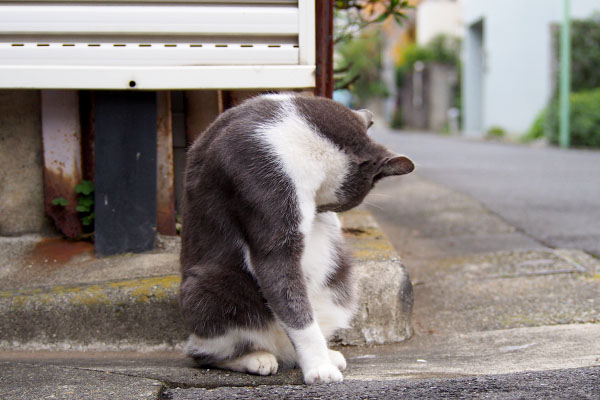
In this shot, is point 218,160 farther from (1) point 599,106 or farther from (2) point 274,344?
(1) point 599,106

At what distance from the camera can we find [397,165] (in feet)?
7.80

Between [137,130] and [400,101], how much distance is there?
27.4 metres

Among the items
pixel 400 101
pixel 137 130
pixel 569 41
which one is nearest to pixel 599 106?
pixel 569 41

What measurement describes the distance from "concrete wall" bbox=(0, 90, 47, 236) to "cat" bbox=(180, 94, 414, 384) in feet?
4.57

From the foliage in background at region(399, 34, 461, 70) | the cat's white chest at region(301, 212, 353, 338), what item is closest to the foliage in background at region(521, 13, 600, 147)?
the foliage in background at region(399, 34, 461, 70)

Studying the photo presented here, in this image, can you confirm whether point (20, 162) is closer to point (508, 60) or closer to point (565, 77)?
point (565, 77)

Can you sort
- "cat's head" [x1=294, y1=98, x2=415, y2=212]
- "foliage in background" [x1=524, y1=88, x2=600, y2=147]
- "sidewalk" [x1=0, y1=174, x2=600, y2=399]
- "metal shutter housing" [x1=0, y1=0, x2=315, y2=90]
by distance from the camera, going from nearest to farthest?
"sidewalk" [x1=0, y1=174, x2=600, y2=399] < "cat's head" [x1=294, y1=98, x2=415, y2=212] < "metal shutter housing" [x1=0, y1=0, x2=315, y2=90] < "foliage in background" [x1=524, y1=88, x2=600, y2=147]

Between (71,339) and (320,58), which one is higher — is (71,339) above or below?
below

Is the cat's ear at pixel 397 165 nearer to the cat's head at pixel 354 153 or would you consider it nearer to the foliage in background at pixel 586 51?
the cat's head at pixel 354 153

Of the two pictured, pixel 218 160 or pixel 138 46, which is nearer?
pixel 218 160

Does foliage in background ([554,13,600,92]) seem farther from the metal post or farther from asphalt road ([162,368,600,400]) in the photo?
asphalt road ([162,368,600,400])

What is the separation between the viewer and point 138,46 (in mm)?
3385

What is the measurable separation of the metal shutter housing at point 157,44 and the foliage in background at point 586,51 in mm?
13728

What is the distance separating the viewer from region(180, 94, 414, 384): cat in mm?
2283
